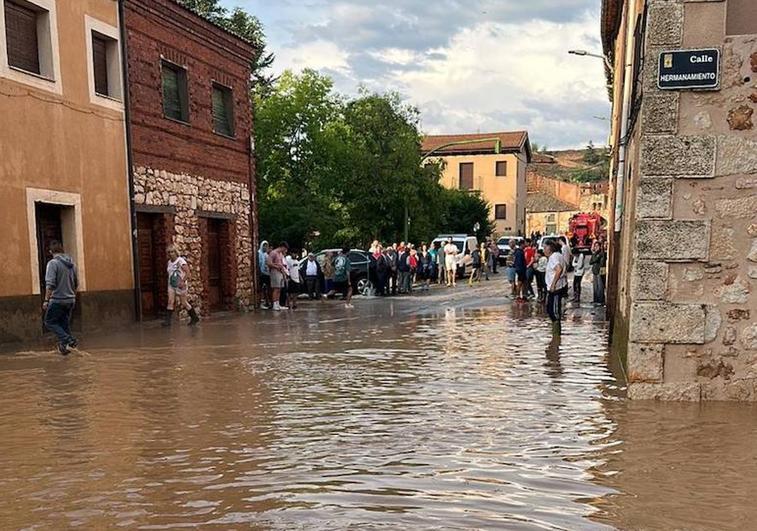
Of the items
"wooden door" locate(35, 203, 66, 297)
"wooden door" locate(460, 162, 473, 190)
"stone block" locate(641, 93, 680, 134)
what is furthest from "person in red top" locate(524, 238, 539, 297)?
"wooden door" locate(460, 162, 473, 190)

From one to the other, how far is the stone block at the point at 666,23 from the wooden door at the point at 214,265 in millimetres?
13335

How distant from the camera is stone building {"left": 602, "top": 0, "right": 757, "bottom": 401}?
6387 millimetres

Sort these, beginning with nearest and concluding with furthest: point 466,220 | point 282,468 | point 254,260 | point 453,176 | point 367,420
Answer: point 282,468 < point 367,420 < point 254,260 < point 466,220 < point 453,176

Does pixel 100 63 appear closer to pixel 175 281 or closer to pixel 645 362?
pixel 175 281

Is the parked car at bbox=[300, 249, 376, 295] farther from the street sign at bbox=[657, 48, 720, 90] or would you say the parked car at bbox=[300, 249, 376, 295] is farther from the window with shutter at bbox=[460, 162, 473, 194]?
the window with shutter at bbox=[460, 162, 473, 194]

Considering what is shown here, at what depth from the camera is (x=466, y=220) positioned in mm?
47938

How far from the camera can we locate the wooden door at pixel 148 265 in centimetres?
1525

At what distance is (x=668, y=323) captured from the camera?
21.4 ft

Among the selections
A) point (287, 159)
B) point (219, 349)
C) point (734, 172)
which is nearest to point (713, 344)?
point (734, 172)

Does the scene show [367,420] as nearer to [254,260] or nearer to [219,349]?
[219,349]

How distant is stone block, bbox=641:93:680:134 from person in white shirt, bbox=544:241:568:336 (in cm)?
559

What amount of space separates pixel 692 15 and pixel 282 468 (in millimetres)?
5270

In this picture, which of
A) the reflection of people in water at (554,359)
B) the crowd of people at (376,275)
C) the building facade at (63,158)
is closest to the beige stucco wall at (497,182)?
the crowd of people at (376,275)

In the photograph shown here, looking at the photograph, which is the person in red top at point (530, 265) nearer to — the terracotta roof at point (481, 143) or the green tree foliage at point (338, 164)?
the green tree foliage at point (338, 164)
